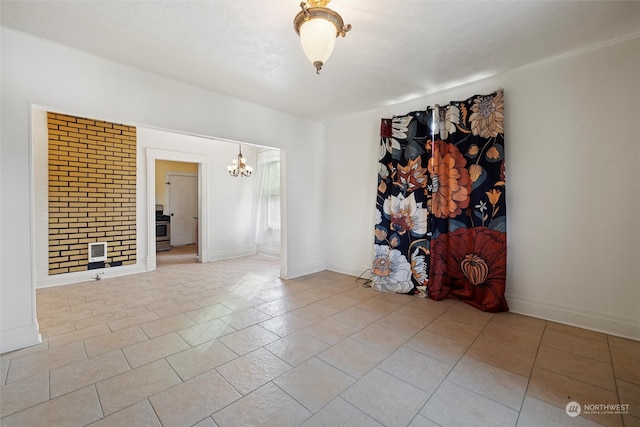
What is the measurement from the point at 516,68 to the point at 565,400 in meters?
3.04

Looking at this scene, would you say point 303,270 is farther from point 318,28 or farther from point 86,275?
point 318,28

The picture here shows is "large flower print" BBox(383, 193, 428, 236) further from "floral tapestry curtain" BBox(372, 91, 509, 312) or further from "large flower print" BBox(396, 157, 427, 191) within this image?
"large flower print" BBox(396, 157, 427, 191)

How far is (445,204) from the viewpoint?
334 cm

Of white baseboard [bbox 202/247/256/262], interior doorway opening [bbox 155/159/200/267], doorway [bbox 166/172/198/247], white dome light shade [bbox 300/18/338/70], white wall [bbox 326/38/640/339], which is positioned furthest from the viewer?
doorway [bbox 166/172/198/247]

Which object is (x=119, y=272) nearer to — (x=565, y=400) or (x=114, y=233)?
(x=114, y=233)

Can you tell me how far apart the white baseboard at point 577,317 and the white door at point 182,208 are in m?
7.91

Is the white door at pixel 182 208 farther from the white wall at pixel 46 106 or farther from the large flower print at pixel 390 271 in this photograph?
the large flower print at pixel 390 271

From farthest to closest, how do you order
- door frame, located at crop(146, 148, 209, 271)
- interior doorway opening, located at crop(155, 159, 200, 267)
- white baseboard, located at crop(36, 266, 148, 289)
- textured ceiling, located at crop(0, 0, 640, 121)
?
interior doorway opening, located at crop(155, 159, 200, 267) → door frame, located at crop(146, 148, 209, 271) → white baseboard, located at crop(36, 266, 148, 289) → textured ceiling, located at crop(0, 0, 640, 121)

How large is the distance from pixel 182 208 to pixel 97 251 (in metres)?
3.62

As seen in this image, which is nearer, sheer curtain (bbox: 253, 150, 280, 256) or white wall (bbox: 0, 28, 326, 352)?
white wall (bbox: 0, 28, 326, 352)

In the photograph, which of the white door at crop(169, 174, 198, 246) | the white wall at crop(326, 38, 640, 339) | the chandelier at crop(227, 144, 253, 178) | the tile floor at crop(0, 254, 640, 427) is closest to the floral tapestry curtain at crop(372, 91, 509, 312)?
the white wall at crop(326, 38, 640, 339)

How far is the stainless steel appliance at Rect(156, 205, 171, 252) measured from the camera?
7169mm

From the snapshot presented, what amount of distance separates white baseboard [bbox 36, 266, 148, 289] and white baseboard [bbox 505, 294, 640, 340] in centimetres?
566

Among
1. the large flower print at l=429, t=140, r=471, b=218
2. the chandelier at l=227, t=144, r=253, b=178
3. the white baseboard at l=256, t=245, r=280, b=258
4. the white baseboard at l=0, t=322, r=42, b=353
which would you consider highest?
the chandelier at l=227, t=144, r=253, b=178
